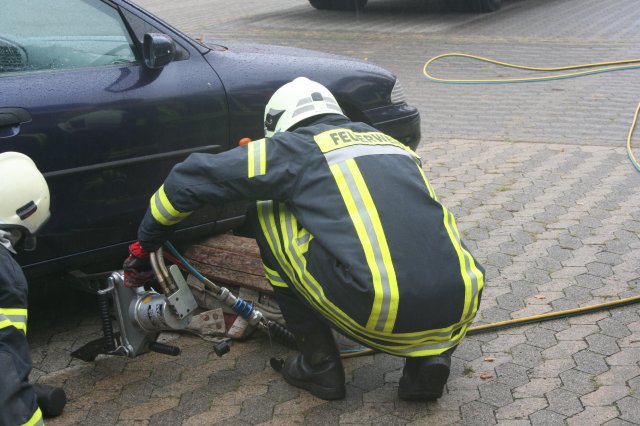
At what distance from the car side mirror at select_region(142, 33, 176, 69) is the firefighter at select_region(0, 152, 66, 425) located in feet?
4.68

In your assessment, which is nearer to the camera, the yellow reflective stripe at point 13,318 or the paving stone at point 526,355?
the yellow reflective stripe at point 13,318

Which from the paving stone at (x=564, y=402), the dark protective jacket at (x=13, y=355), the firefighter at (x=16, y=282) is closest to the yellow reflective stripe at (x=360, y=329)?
the paving stone at (x=564, y=402)

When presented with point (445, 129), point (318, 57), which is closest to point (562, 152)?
point (445, 129)

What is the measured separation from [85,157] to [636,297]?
2.69 metres

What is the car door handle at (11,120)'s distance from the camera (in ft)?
13.1

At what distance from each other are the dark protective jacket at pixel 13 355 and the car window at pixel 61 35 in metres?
1.84

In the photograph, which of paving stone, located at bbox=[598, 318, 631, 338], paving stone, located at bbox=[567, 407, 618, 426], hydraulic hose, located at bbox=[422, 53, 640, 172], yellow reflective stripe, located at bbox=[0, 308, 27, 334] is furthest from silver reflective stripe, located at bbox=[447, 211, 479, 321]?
hydraulic hose, located at bbox=[422, 53, 640, 172]

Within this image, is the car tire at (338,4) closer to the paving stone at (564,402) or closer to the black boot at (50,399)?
the paving stone at (564,402)

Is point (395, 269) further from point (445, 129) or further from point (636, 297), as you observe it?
point (445, 129)

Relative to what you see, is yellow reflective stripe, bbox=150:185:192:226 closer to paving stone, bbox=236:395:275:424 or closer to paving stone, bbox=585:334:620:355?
paving stone, bbox=236:395:275:424

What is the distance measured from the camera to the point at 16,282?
2.75m

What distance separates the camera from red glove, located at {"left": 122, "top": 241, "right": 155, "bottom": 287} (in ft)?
13.0

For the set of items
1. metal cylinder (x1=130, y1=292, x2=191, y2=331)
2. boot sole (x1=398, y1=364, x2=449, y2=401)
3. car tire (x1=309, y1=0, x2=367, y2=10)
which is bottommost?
car tire (x1=309, y1=0, x2=367, y2=10)

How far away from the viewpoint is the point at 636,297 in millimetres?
4633
